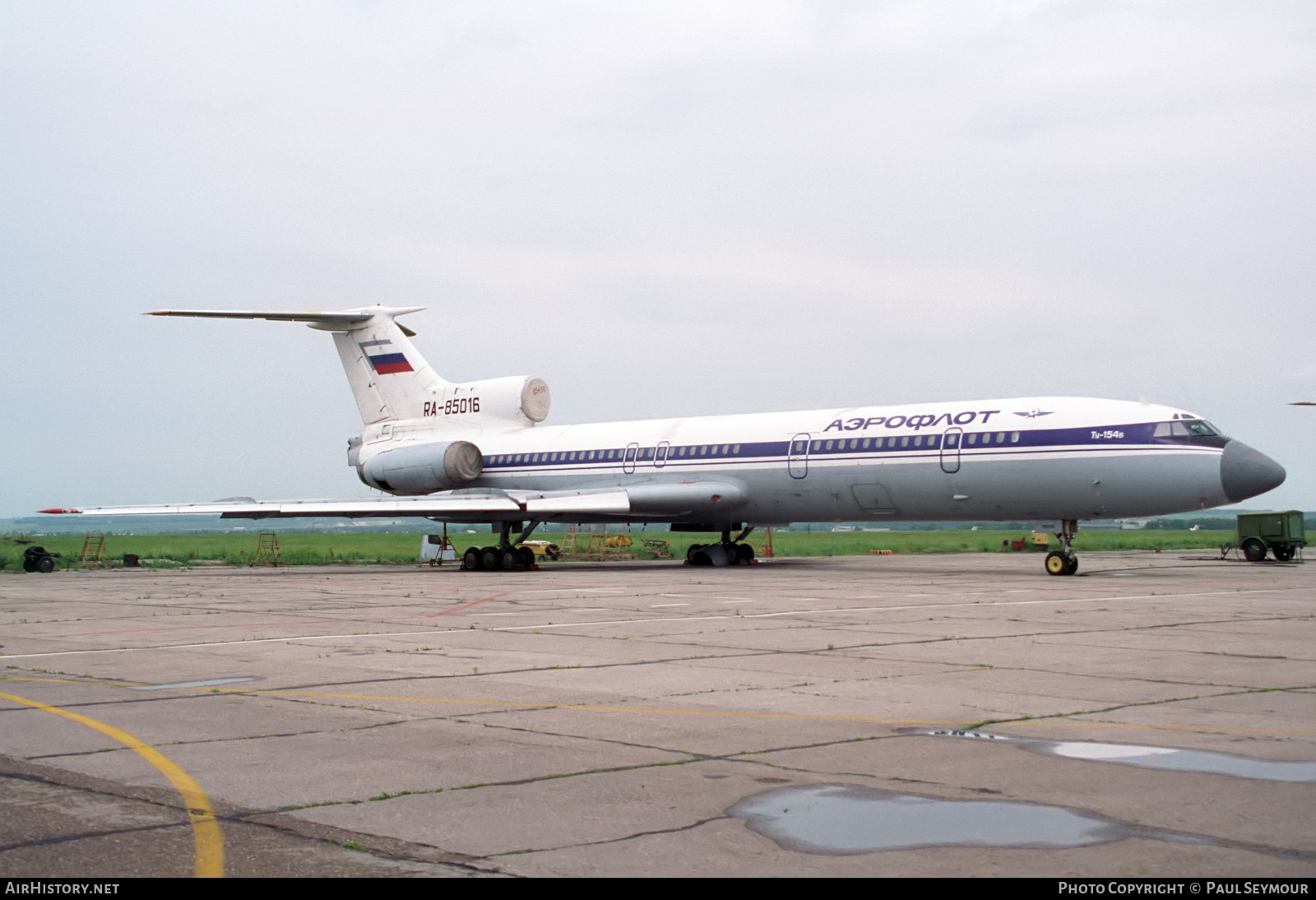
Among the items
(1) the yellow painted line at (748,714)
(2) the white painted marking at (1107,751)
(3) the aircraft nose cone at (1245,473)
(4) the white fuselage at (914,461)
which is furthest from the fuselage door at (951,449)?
(2) the white painted marking at (1107,751)

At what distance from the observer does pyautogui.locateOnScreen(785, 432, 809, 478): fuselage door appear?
97.0 feet

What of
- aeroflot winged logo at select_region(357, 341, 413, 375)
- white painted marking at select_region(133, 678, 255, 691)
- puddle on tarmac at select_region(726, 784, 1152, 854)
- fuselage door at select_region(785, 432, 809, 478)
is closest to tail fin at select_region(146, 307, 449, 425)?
aeroflot winged logo at select_region(357, 341, 413, 375)

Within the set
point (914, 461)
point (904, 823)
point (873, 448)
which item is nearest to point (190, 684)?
point (904, 823)

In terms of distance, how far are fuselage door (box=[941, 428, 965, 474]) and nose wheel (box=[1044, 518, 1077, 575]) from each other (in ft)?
8.73

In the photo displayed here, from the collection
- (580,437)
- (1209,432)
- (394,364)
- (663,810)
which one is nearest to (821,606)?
(1209,432)

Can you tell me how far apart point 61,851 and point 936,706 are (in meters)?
5.93

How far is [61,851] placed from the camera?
16.7ft

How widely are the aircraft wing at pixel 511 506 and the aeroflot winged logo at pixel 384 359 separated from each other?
22.6ft

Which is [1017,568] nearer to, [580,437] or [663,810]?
[580,437]

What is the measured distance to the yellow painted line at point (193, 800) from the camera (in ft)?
16.2

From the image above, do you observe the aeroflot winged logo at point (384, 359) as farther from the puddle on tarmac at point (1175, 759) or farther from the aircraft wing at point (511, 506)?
the puddle on tarmac at point (1175, 759)

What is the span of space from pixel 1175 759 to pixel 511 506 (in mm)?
25953

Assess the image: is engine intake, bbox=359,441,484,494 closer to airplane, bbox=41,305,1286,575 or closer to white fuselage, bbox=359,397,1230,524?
airplane, bbox=41,305,1286,575
